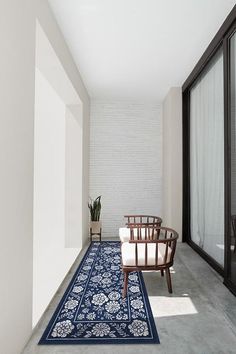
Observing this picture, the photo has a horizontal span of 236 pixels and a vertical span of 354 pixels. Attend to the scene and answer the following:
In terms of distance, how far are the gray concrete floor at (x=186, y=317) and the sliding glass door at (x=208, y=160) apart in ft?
1.70

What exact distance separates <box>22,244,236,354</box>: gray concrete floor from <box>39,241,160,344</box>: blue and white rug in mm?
67

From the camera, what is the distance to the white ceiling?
236cm

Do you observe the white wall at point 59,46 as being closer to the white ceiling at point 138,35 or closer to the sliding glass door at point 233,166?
the white ceiling at point 138,35

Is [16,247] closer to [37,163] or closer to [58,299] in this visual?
[58,299]

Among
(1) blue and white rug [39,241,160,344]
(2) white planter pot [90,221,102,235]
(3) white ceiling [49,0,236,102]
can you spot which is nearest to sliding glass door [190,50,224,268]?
(3) white ceiling [49,0,236,102]

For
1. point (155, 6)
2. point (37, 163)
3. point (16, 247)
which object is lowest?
point (16, 247)

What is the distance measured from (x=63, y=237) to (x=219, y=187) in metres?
Result: 2.72

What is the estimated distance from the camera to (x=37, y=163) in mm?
3855

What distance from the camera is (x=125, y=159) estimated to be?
5.25m

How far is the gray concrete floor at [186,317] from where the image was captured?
167 centimetres

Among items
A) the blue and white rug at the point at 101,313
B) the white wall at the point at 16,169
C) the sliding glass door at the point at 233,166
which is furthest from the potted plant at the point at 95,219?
the white wall at the point at 16,169

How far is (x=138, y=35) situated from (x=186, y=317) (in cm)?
295

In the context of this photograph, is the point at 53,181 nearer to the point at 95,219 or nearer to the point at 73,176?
the point at 73,176

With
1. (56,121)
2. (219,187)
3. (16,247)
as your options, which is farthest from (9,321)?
(56,121)
